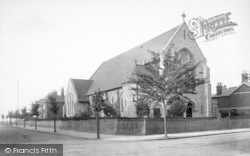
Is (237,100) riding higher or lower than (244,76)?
lower

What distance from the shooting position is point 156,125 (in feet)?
74.8

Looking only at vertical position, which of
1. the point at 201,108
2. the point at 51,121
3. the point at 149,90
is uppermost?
the point at 149,90

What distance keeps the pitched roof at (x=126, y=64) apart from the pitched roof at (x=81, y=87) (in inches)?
44.4

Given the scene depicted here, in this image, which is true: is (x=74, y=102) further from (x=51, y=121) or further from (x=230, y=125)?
(x=230, y=125)

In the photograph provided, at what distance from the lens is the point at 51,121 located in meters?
44.9

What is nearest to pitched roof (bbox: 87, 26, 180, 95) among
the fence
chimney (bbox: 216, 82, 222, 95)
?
the fence

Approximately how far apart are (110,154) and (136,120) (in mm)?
11681

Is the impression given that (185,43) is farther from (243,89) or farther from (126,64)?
(243,89)

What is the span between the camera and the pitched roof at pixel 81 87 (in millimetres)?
45875

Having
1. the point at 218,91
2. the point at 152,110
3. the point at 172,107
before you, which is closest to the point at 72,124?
the point at 152,110

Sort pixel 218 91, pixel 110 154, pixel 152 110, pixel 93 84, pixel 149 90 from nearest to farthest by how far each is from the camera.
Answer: pixel 110 154 < pixel 149 90 < pixel 152 110 < pixel 93 84 < pixel 218 91

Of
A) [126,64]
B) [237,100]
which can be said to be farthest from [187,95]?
[237,100]

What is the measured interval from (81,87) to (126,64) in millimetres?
12271

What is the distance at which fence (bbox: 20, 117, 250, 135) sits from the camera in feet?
73.3
